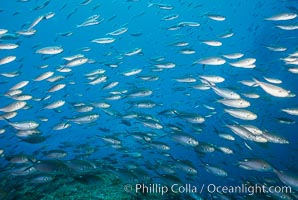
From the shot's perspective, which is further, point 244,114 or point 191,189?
point 191,189

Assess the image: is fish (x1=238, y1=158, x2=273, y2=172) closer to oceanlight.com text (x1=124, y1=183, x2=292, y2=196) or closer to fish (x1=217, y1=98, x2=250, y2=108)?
oceanlight.com text (x1=124, y1=183, x2=292, y2=196)

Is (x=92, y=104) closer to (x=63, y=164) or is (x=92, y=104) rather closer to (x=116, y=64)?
(x=116, y=64)

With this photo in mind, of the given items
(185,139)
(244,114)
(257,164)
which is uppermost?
(244,114)

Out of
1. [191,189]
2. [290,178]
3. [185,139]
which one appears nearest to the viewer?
[290,178]

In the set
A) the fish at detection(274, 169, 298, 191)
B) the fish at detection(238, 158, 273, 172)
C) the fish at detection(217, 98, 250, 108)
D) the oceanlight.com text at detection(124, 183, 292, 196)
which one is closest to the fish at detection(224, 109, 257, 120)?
the fish at detection(217, 98, 250, 108)

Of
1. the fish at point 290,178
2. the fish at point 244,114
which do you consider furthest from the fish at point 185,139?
the fish at point 290,178

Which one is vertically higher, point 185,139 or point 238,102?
point 238,102

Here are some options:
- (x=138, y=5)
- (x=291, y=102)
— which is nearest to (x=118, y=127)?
(x=291, y=102)

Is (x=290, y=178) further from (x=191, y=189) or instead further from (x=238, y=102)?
(x=191, y=189)

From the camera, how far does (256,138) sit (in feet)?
23.4

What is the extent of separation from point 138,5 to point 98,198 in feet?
242

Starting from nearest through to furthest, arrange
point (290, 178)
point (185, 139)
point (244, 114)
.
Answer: point (290, 178), point (244, 114), point (185, 139)

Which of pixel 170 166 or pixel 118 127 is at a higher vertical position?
pixel 170 166

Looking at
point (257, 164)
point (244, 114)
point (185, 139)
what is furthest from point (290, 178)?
point (185, 139)
